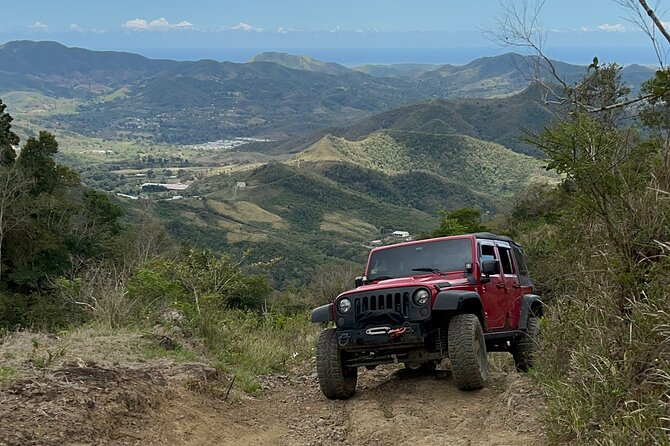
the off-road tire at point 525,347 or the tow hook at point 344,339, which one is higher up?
the tow hook at point 344,339

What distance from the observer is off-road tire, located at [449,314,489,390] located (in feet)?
23.2

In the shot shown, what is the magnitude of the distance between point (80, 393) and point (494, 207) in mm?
94060

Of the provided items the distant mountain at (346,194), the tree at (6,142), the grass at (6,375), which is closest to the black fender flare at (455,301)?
the grass at (6,375)

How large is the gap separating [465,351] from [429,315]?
0.49 metres

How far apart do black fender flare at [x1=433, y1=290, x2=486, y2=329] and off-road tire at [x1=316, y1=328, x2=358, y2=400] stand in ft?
4.03

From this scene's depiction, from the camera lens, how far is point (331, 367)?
764 cm

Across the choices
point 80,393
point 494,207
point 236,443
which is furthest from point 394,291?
point 494,207

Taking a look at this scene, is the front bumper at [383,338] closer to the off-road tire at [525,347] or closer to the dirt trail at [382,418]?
the dirt trail at [382,418]

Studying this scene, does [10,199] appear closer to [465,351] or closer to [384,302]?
[384,302]

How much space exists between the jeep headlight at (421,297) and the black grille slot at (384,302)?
0.08 m

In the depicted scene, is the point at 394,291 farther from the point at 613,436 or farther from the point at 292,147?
the point at 292,147

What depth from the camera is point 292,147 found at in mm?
192875

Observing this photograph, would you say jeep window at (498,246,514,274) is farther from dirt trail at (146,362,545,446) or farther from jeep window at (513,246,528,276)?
dirt trail at (146,362,545,446)

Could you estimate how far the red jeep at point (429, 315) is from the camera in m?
7.16
